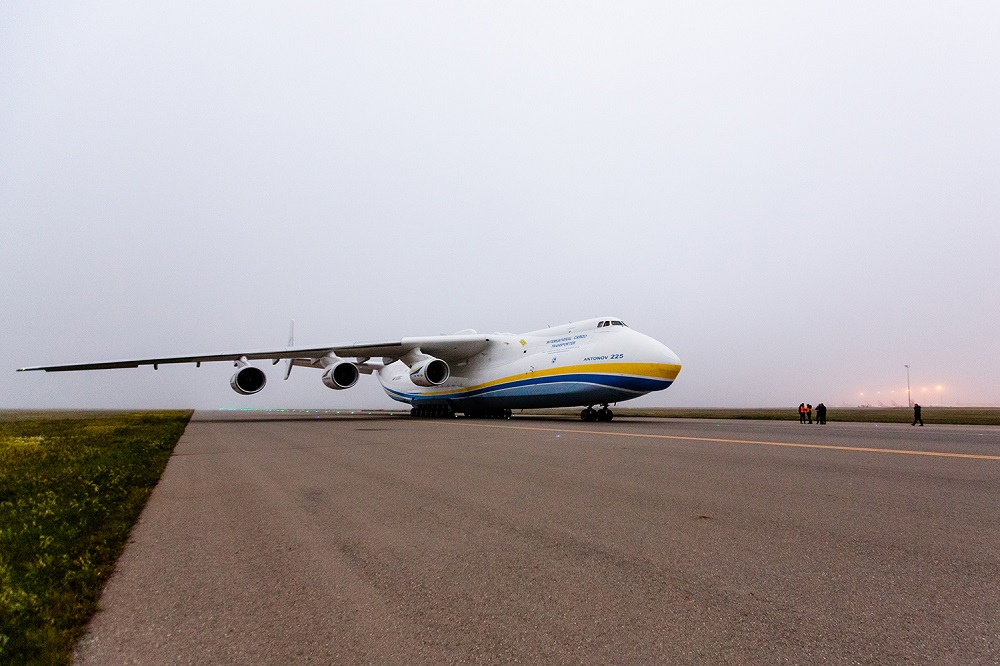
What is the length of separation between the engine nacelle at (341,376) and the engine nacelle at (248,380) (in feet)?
8.08

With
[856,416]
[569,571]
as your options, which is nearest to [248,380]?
[569,571]

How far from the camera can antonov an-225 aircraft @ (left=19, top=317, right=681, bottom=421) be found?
60.1 feet

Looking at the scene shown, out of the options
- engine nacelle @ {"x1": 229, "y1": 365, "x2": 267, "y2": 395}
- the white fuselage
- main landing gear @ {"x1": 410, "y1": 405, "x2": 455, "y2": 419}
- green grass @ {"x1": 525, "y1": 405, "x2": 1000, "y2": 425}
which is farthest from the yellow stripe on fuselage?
engine nacelle @ {"x1": 229, "y1": 365, "x2": 267, "y2": 395}

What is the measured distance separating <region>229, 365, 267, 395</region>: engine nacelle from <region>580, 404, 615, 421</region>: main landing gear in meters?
12.9

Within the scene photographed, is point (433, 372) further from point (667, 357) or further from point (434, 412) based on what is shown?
point (667, 357)

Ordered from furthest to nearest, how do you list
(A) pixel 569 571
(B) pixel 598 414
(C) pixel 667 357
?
1. (B) pixel 598 414
2. (C) pixel 667 357
3. (A) pixel 569 571

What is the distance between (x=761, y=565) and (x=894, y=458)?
5.24 m

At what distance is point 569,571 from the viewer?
279cm

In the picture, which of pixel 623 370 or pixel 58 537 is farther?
pixel 623 370

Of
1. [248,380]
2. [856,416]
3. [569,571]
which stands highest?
[248,380]

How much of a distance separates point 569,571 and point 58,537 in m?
3.32

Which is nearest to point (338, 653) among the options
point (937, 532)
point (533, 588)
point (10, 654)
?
point (533, 588)

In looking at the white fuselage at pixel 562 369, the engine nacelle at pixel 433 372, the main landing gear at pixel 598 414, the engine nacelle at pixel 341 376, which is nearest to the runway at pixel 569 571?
the white fuselage at pixel 562 369

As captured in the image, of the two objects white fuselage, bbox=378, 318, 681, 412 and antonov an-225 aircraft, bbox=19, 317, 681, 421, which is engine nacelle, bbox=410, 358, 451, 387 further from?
white fuselage, bbox=378, 318, 681, 412
